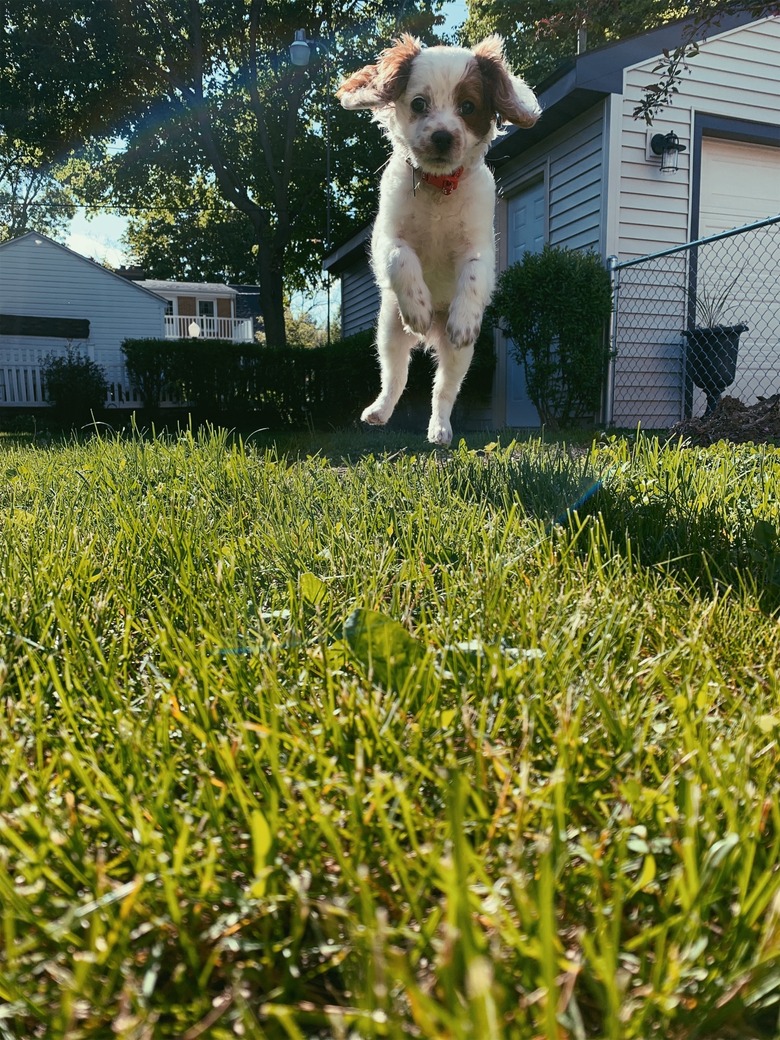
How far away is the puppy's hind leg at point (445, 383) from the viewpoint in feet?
16.1

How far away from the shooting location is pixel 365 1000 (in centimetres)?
63

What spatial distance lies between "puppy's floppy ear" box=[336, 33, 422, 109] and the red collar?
1.50 feet

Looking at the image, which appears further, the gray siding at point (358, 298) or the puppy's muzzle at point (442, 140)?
the gray siding at point (358, 298)

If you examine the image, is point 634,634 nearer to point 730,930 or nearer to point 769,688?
point 769,688

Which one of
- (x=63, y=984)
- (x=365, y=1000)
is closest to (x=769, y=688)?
(x=365, y=1000)

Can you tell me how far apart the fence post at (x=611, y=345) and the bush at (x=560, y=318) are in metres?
0.17

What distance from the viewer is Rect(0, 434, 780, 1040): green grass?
692mm

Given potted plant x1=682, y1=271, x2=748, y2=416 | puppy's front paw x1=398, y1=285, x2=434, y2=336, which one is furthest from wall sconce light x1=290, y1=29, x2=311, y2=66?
puppy's front paw x1=398, y1=285, x2=434, y2=336

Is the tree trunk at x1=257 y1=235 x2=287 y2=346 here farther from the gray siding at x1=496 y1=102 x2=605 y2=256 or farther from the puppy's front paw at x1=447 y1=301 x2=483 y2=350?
the puppy's front paw at x1=447 y1=301 x2=483 y2=350

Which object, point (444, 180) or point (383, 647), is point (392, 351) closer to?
point (444, 180)

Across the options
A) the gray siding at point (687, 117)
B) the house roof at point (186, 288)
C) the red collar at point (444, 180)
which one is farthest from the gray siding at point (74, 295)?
the red collar at point (444, 180)

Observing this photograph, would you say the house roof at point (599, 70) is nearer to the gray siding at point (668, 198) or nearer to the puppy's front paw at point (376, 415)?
the gray siding at point (668, 198)

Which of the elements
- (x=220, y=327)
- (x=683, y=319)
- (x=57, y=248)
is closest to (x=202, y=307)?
(x=220, y=327)

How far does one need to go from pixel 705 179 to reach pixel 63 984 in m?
11.8
